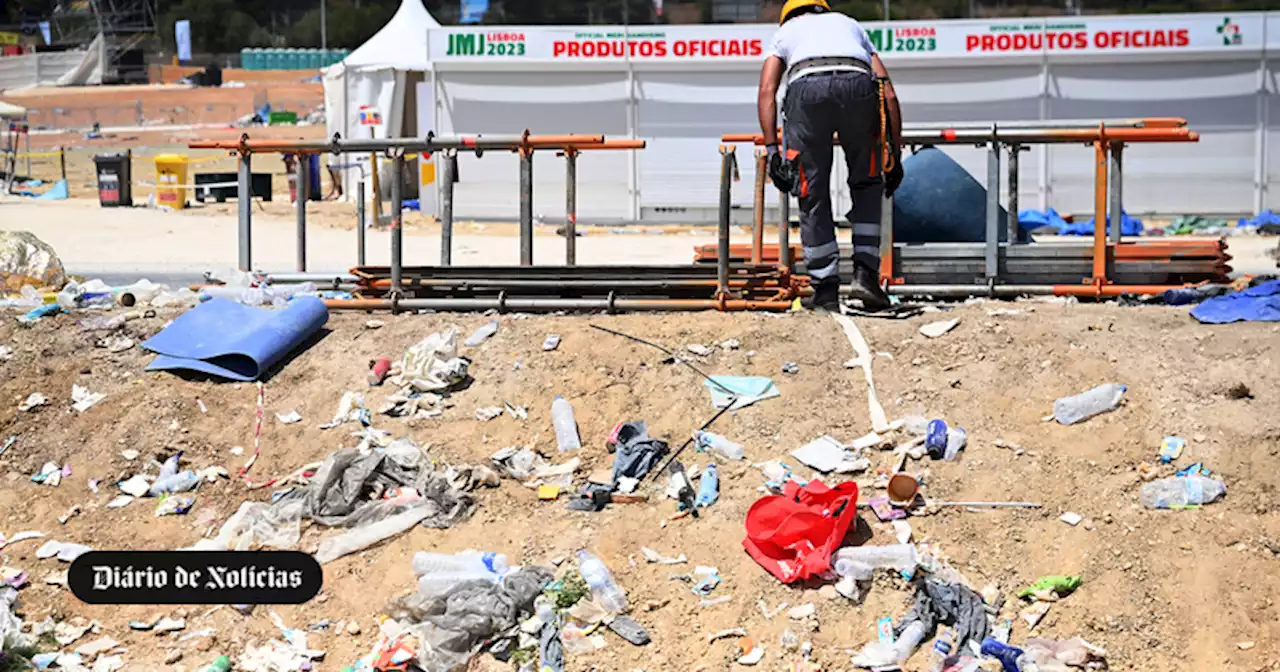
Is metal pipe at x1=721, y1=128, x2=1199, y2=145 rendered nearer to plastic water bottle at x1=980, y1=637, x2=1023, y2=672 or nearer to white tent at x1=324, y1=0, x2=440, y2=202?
plastic water bottle at x1=980, y1=637, x2=1023, y2=672

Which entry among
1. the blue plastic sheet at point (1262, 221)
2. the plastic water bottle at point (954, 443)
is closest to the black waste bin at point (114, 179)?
the blue plastic sheet at point (1262, 221)

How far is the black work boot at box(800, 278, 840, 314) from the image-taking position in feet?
23.5

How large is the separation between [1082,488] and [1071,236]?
12.8m

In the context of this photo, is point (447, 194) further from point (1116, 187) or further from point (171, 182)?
point (171, 182)

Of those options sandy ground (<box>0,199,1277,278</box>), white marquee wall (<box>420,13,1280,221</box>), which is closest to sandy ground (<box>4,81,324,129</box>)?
sandy ground (<box>0,199,1277,278</box>)

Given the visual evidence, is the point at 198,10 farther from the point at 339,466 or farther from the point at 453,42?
the point at 339,466

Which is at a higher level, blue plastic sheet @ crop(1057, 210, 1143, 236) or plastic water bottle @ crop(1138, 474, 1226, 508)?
blue plastic sheet @ crop(1057, 210, 1143, 236)

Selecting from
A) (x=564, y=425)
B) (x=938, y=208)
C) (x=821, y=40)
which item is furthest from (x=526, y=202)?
(x=938, y=208)

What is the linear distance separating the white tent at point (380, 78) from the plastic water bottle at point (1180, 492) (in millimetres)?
17878

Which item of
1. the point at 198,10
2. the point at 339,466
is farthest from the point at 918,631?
the point at 198,10

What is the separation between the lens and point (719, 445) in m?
5.98

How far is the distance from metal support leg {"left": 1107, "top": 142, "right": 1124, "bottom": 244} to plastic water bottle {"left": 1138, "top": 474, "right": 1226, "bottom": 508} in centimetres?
306

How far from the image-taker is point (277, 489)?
605 centimetres

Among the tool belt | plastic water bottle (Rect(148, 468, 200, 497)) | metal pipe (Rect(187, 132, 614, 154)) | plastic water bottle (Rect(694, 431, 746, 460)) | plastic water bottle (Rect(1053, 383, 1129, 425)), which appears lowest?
plastic water bottle (Rect(148, 468, 200, 497))
